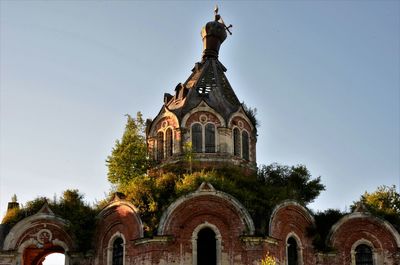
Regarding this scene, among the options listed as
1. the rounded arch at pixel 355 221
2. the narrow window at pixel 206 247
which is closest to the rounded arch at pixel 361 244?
the rounded arch at pixel 355 221

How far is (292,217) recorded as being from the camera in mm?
29078

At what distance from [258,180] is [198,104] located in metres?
4.86

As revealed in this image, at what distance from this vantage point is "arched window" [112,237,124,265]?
28659 millimetres

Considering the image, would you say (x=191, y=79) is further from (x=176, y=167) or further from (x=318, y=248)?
(x=318, y=248)

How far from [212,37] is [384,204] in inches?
516

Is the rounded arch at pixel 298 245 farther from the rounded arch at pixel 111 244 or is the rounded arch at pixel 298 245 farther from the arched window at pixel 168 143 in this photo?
the arched window at pixel 168 143

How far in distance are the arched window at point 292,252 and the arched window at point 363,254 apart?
291cm

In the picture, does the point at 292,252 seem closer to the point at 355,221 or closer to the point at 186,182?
the point at 355,221

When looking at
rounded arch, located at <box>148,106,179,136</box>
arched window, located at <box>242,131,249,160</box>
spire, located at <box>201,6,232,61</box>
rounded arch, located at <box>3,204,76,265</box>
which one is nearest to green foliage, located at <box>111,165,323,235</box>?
arched window, located at <box>242,131,249,160</box>

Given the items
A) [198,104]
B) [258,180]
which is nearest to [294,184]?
[258,180]

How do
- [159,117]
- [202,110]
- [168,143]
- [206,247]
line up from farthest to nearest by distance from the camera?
[159,117] < [168,143] < [202,110] < [206,247]

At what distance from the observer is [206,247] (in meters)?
27.6

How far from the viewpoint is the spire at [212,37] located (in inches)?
1466

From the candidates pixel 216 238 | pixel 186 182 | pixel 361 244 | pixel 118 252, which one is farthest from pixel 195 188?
pixel 361 244
